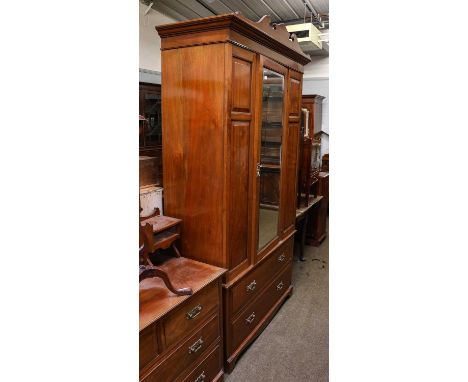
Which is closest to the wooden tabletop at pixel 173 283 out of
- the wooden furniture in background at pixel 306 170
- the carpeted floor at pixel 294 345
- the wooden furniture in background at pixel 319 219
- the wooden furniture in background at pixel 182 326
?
the wooden furniture in background at pixel 182 326

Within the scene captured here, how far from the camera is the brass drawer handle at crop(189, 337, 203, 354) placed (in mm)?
1742

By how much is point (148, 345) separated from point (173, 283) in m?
0.37

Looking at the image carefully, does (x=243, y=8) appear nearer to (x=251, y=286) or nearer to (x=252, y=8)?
(x=252, y=8)

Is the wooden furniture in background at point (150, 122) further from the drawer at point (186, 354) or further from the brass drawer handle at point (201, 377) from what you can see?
the brass drawer handle at point (201, 377)

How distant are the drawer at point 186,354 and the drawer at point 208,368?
6 centimetres

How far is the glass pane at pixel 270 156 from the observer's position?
7.60ft

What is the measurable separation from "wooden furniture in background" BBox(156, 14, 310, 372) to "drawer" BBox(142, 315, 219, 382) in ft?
0.63

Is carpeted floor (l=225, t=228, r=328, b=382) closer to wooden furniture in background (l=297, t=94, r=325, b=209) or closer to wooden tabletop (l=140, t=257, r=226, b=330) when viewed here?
wooden tabletop (l=140, t=257, r=226, b=330)

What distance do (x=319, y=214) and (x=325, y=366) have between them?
2222mm

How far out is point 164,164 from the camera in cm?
206

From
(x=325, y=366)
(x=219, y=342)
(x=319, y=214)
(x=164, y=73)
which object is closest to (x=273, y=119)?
(x=164, y=73)
